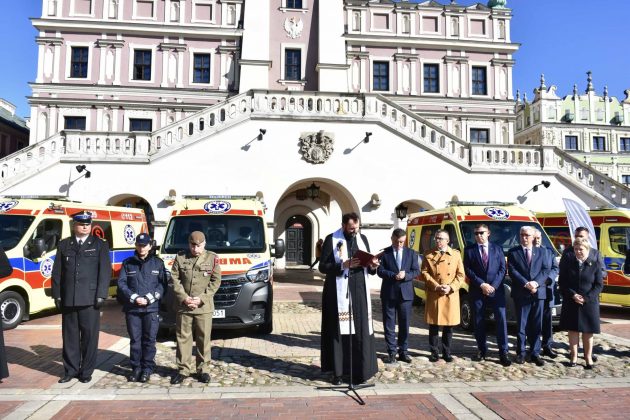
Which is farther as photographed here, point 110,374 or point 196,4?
point 196,4

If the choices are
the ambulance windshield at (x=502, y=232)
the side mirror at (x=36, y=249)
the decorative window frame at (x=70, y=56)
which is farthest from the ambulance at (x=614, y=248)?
the decorative window frame at (x=70, y=56)

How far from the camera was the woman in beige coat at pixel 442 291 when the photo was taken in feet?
22.6

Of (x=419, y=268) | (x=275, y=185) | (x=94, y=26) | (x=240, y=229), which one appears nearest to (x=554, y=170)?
(x=275, y=185)

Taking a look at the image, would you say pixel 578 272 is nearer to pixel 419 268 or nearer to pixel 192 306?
pixel 419 268

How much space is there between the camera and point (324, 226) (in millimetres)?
23781

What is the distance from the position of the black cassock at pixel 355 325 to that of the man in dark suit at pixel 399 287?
4.23 feet

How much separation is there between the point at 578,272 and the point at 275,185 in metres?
10.4

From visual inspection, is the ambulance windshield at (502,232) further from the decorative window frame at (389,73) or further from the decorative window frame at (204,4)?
the decorative window frame at (204,4)

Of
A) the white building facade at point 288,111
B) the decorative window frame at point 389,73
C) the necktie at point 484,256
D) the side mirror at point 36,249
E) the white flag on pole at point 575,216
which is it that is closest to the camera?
the necktie at point 484,256

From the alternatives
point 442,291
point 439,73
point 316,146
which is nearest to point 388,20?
point 439,73

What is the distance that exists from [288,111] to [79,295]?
10946 mm

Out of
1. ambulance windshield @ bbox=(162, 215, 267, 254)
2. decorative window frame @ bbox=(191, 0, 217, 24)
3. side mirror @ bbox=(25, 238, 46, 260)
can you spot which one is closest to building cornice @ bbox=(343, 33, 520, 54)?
decorative window frame @ bbox=(191, 0, 217, 24)

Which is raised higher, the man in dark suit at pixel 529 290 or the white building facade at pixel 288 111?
the white building facade at pixel 288 111

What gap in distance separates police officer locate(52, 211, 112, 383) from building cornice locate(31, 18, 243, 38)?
22.8m
